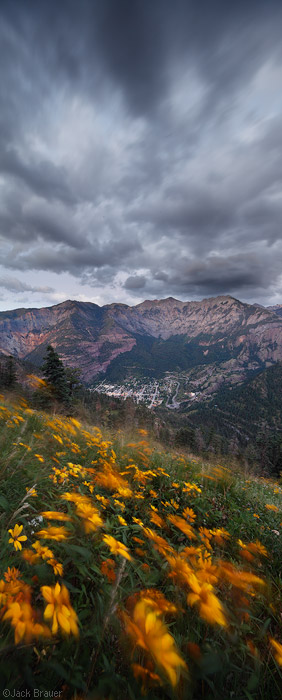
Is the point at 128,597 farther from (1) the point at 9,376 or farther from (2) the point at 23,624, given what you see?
(1) the point at 9,376

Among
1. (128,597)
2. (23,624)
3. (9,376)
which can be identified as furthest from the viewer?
(9,376)

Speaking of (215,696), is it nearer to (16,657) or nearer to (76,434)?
(16,657)

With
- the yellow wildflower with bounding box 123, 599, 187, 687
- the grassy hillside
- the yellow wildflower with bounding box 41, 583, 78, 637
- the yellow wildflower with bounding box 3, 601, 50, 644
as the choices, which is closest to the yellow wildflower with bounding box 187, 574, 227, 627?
the grassy hillside

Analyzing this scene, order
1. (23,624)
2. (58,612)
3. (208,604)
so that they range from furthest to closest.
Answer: (208,604), (58,612), (23,624)

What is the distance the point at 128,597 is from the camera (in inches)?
58.0

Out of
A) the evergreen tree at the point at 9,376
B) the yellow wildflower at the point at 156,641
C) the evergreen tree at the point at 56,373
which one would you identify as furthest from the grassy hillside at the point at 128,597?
the evergreen tree at the point at 9,376

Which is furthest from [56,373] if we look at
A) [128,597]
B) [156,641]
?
[156,641]

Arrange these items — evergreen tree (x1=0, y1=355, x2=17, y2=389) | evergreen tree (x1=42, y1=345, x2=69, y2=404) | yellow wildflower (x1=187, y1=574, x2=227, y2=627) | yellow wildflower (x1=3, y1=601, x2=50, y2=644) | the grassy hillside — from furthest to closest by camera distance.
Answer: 1. evergreen tree (x1=0, y1=355, x2=17, y2=389)
2. evergreen tree (x1=42, y1=345, x2=69, y2=404)
3. yellow wildflower (x1=187, y1=574, x2=227, y2=627)
4. the grassy hillside
5. yellow wildflower (x1=3, y1=601, x2=50, y2=644)

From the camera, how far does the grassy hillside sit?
0.98 metres

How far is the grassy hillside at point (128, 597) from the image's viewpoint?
3.22 feet

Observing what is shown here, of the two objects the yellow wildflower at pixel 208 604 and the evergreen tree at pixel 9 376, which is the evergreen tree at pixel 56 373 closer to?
the evergreen tree at pixel 9 376

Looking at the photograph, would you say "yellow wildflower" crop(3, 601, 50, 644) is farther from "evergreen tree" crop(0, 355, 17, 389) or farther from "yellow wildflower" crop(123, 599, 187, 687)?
"evergreen tree" crop(0, 355, 17, 389)

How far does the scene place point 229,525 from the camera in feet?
10.2

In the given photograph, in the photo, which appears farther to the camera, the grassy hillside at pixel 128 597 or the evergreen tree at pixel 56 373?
the evergreen tree at pixel 56 373
